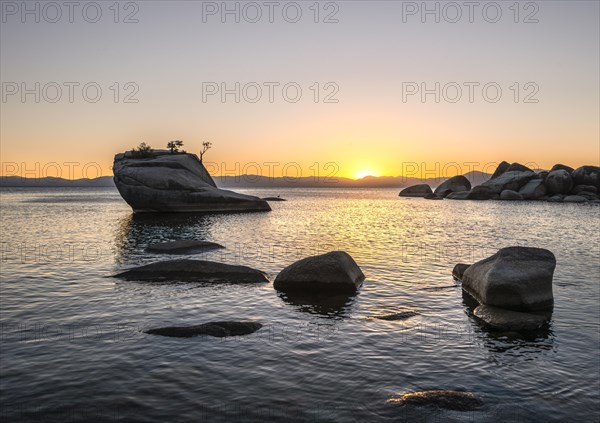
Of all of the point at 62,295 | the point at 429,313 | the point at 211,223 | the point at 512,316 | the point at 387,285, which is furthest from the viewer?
the point at 211,223

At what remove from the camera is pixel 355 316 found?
1580 centimetres

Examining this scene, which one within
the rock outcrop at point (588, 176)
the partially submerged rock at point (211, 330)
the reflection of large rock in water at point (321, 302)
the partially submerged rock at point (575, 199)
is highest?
the rock outcrop at point (588, 176)

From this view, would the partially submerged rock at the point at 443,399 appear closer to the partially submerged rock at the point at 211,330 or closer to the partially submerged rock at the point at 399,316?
the partially submerged rock at the point at 211,330

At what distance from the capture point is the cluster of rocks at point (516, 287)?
15500 mm

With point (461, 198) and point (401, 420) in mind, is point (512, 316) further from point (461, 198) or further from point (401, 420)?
point (461, 198)

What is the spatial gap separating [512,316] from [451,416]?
279 inches

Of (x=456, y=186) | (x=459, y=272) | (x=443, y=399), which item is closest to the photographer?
(x=443, y=399)

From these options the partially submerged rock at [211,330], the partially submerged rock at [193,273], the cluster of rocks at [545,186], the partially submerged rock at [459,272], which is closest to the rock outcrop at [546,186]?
the cluster of rocks at [545,186]

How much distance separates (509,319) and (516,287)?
1.83m

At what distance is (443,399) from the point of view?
9547 mm

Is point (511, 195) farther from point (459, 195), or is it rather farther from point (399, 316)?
point (399, 316)

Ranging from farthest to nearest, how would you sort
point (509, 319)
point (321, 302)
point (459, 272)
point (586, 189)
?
point (586, 189) → point (459, 272) → point (321, 302) → point (509, 319)

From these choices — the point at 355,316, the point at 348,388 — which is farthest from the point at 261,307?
the point at 348,388

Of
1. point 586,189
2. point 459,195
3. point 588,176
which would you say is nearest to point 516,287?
point 586,189
